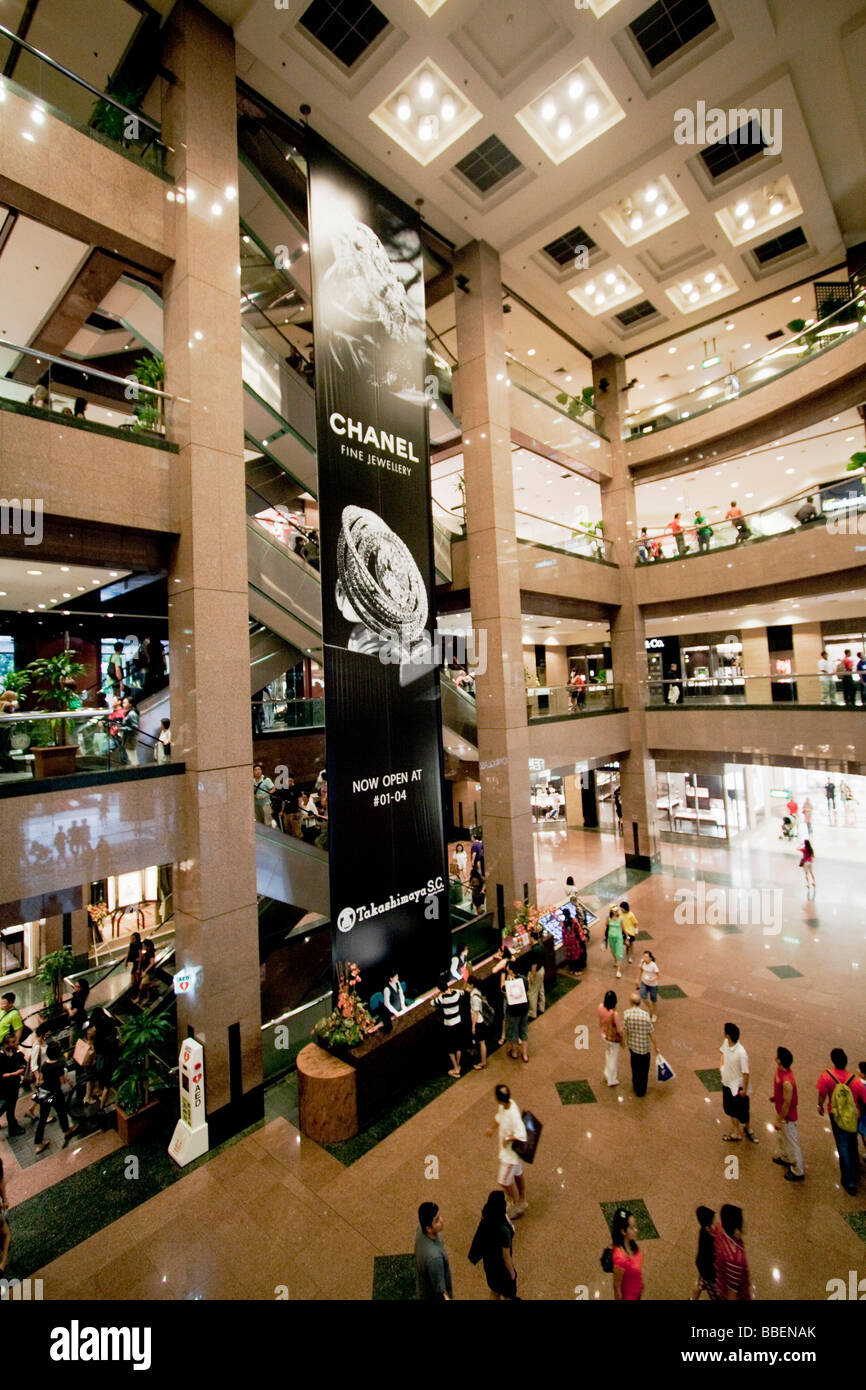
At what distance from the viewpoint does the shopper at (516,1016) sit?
7.53 m

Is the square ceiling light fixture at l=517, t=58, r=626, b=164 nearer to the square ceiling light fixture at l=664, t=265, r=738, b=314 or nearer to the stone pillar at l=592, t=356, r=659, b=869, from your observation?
the square ceiling light fixture at l=664, t=265, r=738, b=314

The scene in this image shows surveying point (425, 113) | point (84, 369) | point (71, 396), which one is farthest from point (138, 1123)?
point (425, 113)

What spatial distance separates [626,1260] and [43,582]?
32.3 feet

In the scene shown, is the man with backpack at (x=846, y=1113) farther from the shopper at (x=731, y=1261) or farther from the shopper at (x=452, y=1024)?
the shopper at (x=452, y=1024)

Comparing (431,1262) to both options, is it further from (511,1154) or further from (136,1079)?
(136,1079)

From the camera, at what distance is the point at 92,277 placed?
793cm

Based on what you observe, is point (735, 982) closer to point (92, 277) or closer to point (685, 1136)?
point (685, 1136)

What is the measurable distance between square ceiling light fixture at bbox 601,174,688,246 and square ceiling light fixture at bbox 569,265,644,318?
86 cm

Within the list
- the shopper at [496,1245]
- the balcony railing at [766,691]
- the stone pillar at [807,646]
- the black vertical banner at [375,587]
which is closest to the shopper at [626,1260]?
the shopper at [496,1245]

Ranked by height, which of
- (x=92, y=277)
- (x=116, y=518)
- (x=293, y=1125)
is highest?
(x=92, y=277)

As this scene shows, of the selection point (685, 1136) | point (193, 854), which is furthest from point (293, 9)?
point (685, 1136)
